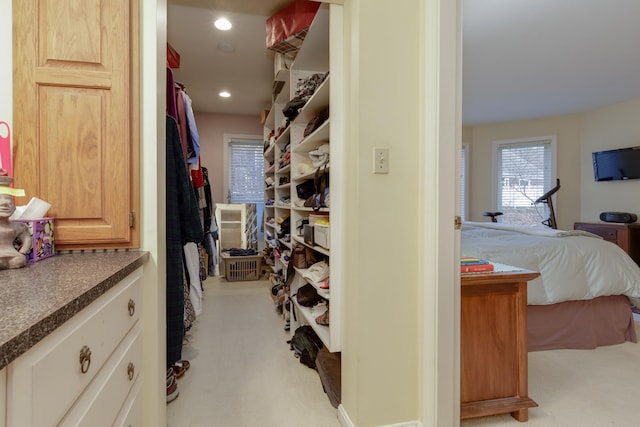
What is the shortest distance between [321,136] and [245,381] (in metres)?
1.54

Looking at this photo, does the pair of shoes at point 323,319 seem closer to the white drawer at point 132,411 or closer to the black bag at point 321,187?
the black bag at point 321,187

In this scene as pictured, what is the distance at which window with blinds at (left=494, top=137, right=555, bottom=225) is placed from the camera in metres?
5.30

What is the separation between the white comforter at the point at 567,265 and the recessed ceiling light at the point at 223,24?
256 cm

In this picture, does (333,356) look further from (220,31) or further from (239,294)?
(220,31)

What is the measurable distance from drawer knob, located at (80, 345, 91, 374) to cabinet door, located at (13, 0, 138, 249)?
0.54 meters

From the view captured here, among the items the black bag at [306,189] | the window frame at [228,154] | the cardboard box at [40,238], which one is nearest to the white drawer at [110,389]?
the cardboard box at [40,238]

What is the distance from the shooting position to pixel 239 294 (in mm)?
3836

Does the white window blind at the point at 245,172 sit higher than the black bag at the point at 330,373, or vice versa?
the white window blind at the point at 245,172

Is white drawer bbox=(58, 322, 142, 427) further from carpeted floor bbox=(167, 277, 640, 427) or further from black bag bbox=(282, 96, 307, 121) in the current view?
black bag bbox=(282, 96, 307, 121)

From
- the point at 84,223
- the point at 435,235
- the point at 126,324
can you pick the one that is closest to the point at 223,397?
the point at 126,324

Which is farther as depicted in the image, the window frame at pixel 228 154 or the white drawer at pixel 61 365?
the window frame at pixel 228 154

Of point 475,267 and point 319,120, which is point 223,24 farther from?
point 475,267

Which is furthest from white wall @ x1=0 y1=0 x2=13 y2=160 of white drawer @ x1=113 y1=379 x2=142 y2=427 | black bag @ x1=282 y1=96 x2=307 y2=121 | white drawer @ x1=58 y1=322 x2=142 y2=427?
black bag @ x1=282 y1=96 x2=307 y2=121

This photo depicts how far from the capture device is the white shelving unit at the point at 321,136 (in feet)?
5.24
